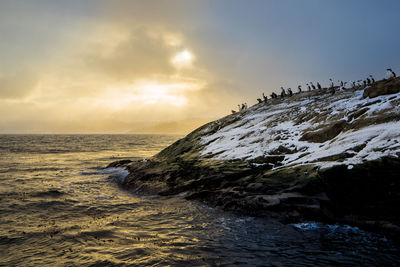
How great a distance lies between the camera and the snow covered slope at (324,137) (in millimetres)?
15328

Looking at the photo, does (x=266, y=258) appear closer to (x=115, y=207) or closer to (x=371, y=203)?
(x=371, y=203)

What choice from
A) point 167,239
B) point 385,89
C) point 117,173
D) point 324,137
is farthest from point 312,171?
point 117,173

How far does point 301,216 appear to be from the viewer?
13.6 metres

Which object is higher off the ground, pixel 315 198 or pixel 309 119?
pixel 309 119

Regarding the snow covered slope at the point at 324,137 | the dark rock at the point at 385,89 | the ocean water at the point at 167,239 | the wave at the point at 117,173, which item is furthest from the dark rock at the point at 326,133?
the wave at the point at 117,173

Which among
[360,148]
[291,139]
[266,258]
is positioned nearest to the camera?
[266,258]

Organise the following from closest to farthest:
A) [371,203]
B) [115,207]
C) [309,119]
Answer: [371,203]
[115,207]
[309,119]

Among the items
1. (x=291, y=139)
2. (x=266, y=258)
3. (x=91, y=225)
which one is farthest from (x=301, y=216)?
(x=91, y=225)

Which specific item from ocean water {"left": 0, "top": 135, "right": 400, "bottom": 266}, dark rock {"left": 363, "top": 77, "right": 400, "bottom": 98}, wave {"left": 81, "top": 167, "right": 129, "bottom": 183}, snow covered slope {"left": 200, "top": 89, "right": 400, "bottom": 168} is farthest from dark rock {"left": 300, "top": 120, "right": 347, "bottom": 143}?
wave {"left": 81, "top": 167, "right": 129, "bottom": 183}

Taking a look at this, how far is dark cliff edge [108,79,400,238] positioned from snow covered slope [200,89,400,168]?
64mm

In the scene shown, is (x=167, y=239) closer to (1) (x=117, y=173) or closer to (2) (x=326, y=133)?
(2) (x=326, y=133)

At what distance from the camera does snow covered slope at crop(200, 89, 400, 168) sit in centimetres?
1533

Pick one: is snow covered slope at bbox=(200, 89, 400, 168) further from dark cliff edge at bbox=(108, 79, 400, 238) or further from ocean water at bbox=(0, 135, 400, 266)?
ocean water at bbox=(0, 135, 400, 266)

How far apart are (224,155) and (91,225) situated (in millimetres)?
13624
